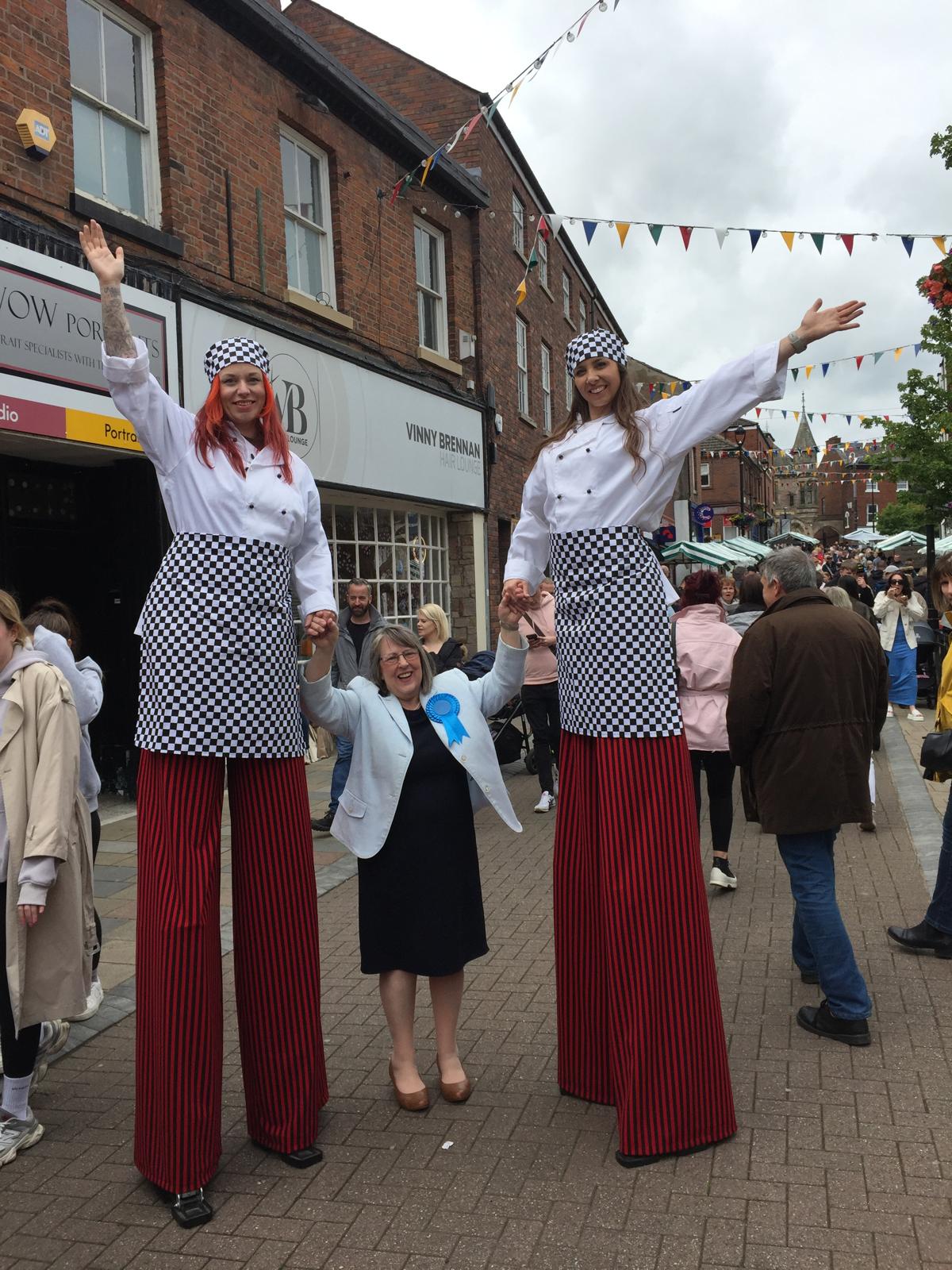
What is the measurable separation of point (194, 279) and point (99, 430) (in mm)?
1954

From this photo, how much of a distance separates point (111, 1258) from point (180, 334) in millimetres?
7142

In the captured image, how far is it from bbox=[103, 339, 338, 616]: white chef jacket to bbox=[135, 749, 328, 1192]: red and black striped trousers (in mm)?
590

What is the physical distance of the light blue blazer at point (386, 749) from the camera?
11.2 ft

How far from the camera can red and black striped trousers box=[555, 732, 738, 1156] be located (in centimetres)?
304

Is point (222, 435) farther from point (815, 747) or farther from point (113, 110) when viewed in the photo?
point (113, 110)

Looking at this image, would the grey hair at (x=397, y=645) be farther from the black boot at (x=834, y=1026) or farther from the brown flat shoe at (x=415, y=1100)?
the black boot at (x=834, y=1026)

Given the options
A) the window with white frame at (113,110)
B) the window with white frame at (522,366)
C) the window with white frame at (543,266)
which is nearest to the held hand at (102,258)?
the window with white frame at (113,110)

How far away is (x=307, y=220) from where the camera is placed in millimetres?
11008

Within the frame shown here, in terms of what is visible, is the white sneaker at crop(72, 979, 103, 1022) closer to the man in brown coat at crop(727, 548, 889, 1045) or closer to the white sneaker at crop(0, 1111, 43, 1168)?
the white sneaker at crop(0, 1111, 43, 1168)

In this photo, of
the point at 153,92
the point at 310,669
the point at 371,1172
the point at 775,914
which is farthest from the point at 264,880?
the point at 153,92

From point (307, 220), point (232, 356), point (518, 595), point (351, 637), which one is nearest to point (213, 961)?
point (518, 595)

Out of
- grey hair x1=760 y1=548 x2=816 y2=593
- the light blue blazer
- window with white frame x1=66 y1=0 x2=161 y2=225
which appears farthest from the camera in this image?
window with white frame x1=66 y1=0 x2=161 y2=225

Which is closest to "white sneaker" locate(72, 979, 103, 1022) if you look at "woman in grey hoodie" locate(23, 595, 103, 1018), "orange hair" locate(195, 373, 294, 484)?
"woman in grey hoodie" locate(23, 595, 103, 1018)

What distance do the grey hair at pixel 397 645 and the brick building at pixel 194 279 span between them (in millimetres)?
4357
